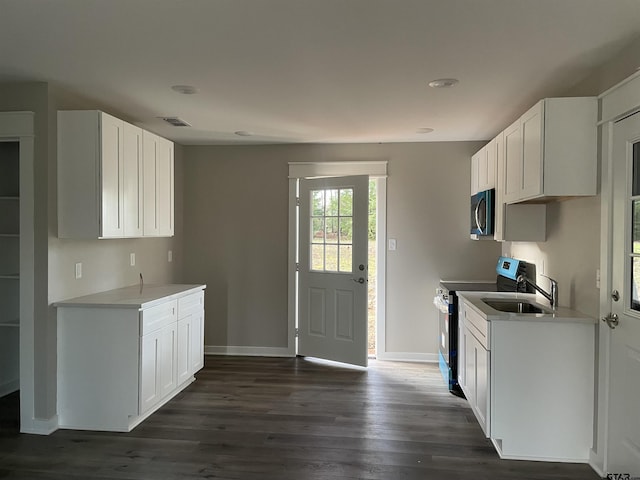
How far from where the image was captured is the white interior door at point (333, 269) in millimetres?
4613

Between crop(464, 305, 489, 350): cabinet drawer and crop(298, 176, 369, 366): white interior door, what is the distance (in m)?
1.33

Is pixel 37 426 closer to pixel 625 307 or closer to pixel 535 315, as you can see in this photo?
pixel 535 315

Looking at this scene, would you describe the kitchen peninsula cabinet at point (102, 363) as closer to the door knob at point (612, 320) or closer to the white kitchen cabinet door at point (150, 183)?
the white kitchen cabinet door at point (150, 183)

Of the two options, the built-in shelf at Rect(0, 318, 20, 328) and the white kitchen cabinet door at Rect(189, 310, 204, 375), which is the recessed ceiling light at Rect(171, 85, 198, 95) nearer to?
the white kitchen cabinet door at Rect(189, 310, 204, 375)

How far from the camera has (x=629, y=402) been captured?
93.0 inches

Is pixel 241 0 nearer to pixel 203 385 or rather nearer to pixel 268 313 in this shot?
pixel 203 385

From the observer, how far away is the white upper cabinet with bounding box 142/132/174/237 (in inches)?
149

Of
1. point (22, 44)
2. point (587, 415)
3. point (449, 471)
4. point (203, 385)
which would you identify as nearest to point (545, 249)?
point (587, 415)

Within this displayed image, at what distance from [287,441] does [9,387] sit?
259 cm

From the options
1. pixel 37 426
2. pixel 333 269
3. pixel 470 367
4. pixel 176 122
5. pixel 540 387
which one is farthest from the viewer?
pixel 333 269

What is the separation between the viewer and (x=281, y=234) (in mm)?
5062

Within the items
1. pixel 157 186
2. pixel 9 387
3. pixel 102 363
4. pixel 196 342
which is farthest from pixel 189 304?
pixel 9 387

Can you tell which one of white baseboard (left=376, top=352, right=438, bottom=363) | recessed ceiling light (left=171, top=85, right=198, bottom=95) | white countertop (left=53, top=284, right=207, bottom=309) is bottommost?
white baseboard (left=376, top=352, right=438, bottom=363)

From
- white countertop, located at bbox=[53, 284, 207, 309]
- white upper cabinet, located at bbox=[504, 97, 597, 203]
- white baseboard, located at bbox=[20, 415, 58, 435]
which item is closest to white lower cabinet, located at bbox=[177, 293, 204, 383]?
white countertop, located at bbox=[53, 284, 207, 309]
